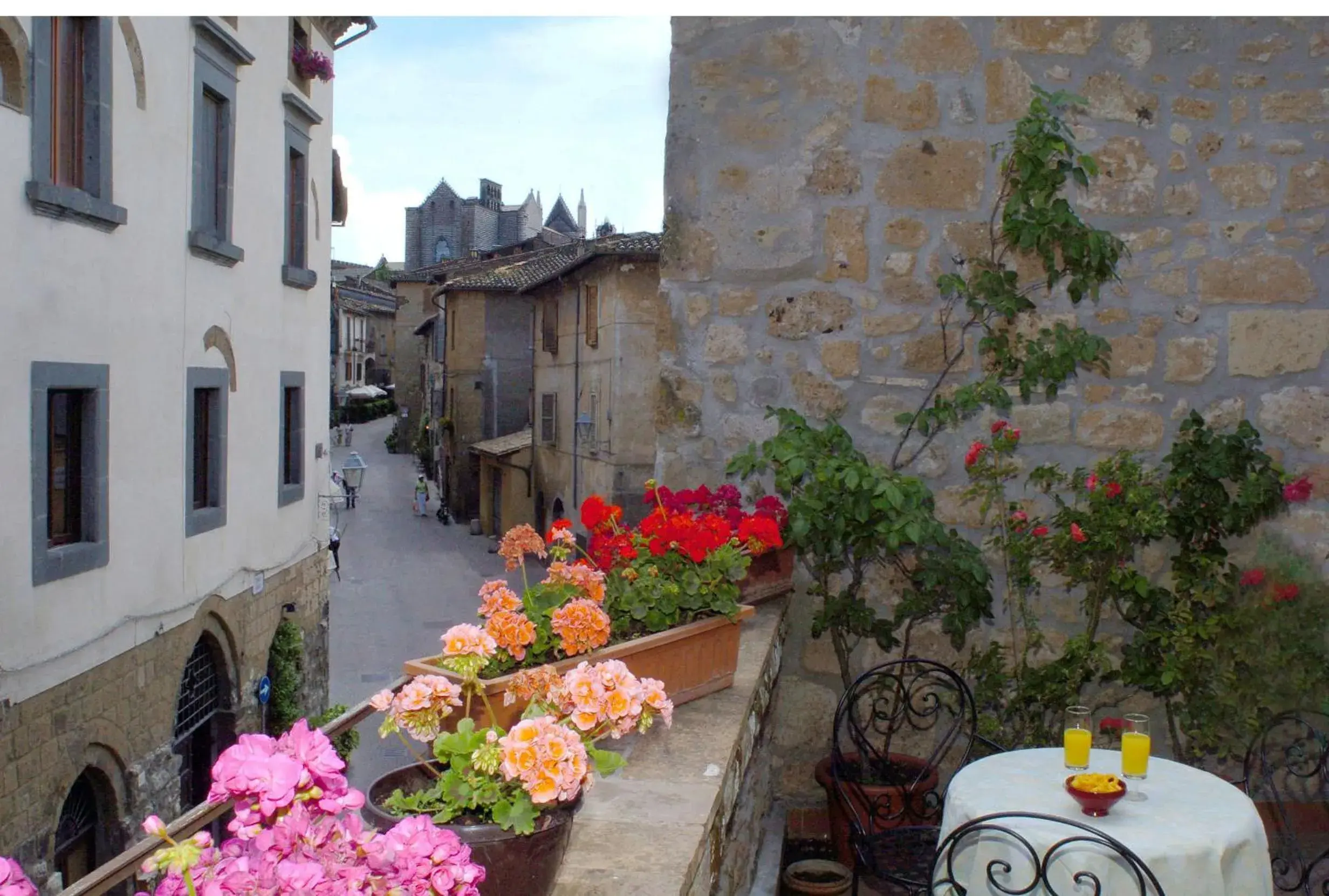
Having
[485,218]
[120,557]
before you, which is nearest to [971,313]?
[120,557]

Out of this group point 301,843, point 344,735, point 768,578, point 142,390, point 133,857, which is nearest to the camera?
point 301,843

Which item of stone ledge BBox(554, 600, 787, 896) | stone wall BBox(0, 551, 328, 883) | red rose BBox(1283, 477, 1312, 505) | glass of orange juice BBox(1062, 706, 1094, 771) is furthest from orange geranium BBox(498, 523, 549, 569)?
stone wall BBox(0, 551, 328, 883)

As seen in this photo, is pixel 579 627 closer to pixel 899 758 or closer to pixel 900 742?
pixel 899 758

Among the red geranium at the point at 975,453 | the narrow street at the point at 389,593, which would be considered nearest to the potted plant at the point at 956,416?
the red geranium at the point at 975,453

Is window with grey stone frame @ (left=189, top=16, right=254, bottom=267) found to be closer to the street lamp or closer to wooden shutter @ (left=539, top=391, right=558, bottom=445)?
the street lamp

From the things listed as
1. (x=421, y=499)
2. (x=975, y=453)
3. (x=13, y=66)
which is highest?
(x=13, y=66)

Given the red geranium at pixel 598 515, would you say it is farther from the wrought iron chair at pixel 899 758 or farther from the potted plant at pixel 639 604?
the wrought iron chair at pixel 899 758

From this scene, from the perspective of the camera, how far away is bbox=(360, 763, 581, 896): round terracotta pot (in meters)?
1.42

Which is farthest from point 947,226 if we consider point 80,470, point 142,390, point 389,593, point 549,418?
point 549,418

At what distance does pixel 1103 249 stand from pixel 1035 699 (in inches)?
49.2

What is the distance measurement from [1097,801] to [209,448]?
9459 mm

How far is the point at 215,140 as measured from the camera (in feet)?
34.3

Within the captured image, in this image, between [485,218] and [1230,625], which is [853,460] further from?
[485,218]

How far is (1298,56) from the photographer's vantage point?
352cm
